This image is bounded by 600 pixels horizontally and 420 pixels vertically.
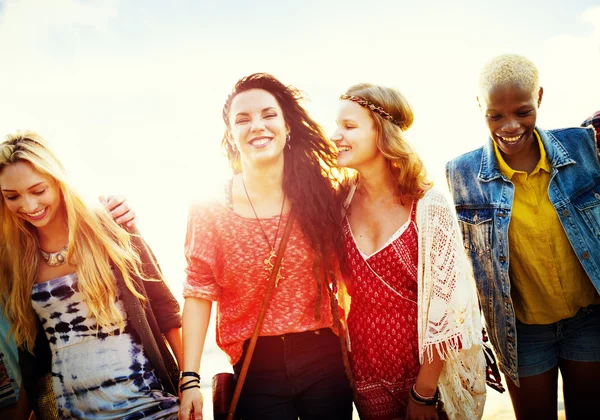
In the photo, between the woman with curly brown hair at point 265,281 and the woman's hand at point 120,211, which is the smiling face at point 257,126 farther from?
the woman's hand at point 120,211

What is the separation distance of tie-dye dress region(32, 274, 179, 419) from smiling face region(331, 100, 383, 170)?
65.5 inches

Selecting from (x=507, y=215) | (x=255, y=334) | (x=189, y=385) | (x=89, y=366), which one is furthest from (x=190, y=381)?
(x=507, y=215)

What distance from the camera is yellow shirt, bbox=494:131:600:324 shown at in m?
2.66

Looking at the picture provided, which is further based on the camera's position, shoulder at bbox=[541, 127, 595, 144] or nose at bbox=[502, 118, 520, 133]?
shoulder at bbox=[541, 127, 595, 144]

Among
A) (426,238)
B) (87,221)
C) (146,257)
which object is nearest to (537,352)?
(426,238)

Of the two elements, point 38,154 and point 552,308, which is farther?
point 552,308

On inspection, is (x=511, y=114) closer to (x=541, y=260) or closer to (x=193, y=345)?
(x=541, y=260)

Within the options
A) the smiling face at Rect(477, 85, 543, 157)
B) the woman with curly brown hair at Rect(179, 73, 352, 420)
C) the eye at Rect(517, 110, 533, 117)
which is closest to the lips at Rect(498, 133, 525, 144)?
the smiling face at Rect(477, 85, 543, 157)

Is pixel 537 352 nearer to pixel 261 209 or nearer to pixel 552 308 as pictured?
pixel 552 308

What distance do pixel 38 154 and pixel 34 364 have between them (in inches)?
47.1

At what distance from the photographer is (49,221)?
260 cm

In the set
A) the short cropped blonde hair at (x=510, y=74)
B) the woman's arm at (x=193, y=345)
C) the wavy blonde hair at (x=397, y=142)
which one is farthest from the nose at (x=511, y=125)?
the woman's arm at (x=193, y=345)

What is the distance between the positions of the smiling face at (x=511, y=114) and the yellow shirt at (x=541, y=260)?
0.58ft

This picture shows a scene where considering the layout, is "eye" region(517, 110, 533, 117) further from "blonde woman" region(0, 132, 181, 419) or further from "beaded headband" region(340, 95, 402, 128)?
"blonde woman" region(0, 132, 181, 419)
